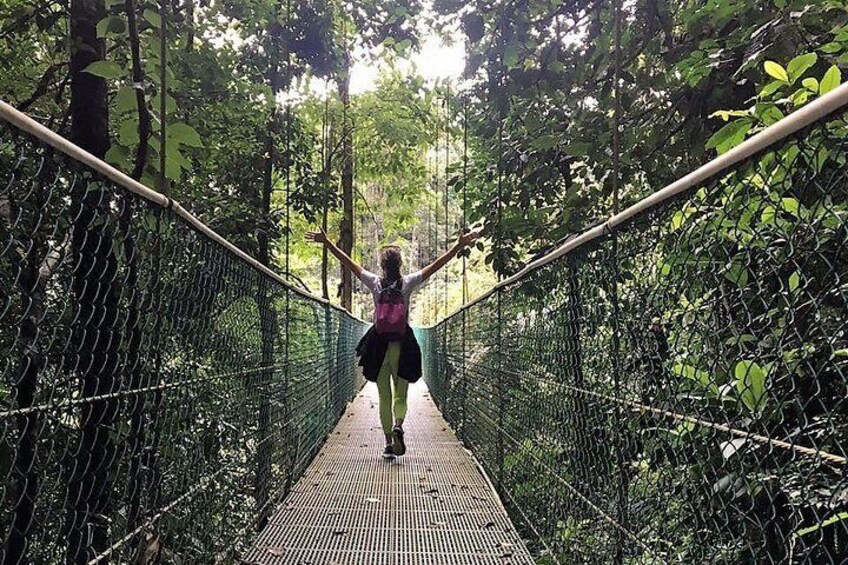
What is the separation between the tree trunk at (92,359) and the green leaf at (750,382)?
1.09 meters

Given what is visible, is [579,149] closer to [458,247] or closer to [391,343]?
[458,247]

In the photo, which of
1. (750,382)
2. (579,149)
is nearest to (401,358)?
(579,149)

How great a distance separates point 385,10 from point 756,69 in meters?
2.93

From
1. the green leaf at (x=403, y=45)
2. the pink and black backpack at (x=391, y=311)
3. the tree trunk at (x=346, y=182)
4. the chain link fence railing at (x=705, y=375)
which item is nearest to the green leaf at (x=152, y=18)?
the chain link fence railing at (x=705, y=375)

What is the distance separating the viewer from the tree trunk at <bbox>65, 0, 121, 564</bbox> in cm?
133

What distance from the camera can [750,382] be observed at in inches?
Answer: 49.8

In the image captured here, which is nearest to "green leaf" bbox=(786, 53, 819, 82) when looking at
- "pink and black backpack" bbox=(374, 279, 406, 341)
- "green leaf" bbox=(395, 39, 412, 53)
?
"pink and black backpack" bbox=(374, 279, 406, 341)

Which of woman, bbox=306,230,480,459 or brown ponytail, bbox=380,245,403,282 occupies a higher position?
brown ponytail, bbox=380,245,403,282

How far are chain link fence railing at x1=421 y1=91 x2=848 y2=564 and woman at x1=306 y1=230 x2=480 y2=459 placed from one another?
5.71 feet

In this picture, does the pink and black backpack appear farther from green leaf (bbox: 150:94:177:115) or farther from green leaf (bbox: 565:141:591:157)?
green leaf (bbox: 150:94:177:115)

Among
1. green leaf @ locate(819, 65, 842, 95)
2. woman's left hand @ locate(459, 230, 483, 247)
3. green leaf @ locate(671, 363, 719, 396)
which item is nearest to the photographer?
green leaf @ locate(671, 363, 719, 396)

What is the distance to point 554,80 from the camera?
3.46 m

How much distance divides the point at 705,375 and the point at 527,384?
5.41 ft

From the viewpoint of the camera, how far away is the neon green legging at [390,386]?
466 cm
